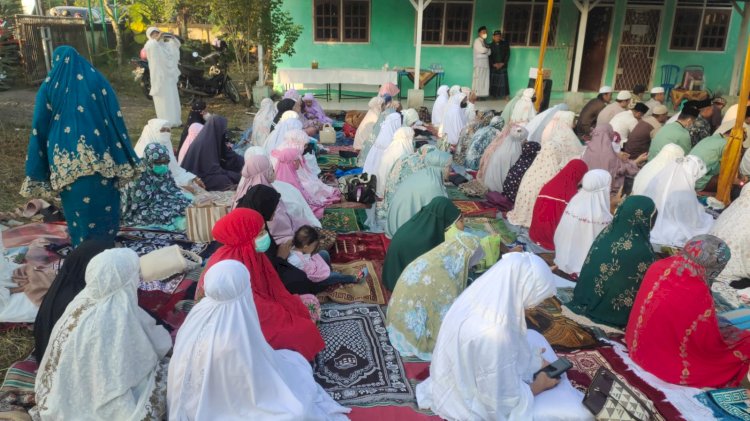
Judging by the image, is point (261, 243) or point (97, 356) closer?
point (97, 356)

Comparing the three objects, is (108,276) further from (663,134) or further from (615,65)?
(615,65)

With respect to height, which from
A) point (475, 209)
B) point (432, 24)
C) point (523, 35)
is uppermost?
point (432, 24)

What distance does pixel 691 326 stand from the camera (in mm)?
2943

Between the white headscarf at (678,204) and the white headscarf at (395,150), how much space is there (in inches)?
106

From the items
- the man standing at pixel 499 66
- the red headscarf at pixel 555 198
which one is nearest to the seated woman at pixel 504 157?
the red headscarf at pixel 555 198

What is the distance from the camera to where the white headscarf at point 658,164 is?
5.36 m

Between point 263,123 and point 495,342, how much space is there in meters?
6.24

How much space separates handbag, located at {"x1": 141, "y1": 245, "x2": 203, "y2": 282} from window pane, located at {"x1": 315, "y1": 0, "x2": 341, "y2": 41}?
9.01 meters

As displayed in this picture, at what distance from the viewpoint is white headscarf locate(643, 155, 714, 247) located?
17.1 feet

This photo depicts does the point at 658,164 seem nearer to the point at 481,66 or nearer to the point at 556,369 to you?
the point at 556,369

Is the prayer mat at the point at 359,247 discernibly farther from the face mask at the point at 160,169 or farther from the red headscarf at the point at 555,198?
the face mask at the point at 160,169

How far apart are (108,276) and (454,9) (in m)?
11.2

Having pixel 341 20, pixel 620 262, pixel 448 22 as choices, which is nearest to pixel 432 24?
pixel 448 22

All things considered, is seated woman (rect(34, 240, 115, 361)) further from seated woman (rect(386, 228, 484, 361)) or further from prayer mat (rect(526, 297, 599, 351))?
prayer mat (rect(526, 297, 599, 351))
